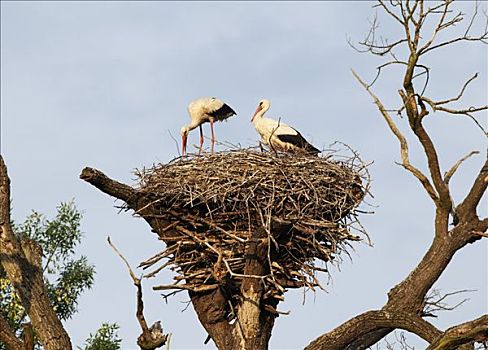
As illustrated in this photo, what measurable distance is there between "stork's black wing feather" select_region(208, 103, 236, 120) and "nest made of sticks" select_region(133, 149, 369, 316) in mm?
3188

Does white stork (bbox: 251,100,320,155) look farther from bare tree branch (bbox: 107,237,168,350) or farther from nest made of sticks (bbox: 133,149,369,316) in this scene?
bare tree branch (bbox: 107,237,168,350)

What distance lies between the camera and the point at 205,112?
38.4 ft

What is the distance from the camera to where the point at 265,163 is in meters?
8.42

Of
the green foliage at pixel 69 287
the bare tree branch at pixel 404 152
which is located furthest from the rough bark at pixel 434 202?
the green foliage at pixel 69 287

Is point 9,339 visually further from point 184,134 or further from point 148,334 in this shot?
point 184,134

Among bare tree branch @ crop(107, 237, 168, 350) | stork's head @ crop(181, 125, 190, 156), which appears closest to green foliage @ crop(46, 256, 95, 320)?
stork's head @ crop(181, 125, 190, 156)

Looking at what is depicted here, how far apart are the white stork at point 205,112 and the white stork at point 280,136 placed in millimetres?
871

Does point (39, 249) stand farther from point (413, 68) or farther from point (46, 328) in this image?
point (413, 68)

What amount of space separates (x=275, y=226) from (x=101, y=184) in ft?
4.75

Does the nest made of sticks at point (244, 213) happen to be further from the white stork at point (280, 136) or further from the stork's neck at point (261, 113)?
the stork's neck at point (261, 113)

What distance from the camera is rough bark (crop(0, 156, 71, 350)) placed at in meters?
6.73

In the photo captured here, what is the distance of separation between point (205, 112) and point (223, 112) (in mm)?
221

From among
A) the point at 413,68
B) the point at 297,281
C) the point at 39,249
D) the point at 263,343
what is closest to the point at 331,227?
the point at 297,281

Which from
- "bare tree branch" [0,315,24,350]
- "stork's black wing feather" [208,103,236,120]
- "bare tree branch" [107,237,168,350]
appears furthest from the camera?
"stork's black wing feather" [208,103,236,120]
